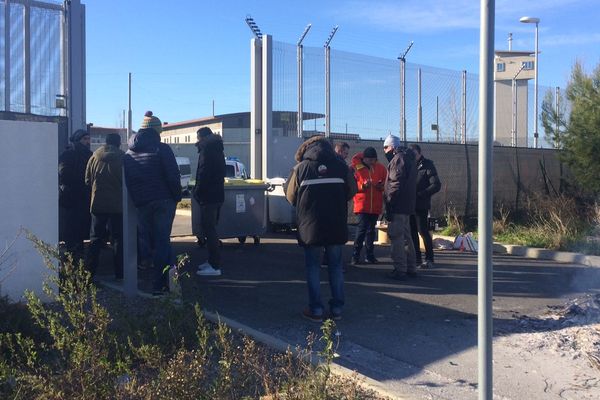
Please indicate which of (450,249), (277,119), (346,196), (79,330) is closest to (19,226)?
(79,330)

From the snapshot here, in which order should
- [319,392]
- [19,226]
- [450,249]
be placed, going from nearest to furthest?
[319,392], [19,226], [450,249]

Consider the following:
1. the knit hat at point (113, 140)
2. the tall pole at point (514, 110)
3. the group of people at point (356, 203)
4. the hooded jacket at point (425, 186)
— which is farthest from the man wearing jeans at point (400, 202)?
the tall pole at point (514, 110)

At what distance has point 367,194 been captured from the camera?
30.5 ft

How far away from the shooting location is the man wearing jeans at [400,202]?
8398mm

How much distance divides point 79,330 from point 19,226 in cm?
264

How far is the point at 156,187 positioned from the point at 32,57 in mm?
3298

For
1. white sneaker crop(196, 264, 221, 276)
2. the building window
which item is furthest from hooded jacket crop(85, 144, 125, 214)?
the building window

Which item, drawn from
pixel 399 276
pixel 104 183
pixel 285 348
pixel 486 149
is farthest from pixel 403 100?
pixel 486 149

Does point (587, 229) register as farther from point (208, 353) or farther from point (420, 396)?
point (208, 353)

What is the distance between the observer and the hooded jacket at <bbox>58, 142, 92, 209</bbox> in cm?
776

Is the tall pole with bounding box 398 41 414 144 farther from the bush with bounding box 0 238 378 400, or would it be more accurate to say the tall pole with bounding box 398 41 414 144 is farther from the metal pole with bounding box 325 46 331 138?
the bush with bounding box 0 238 378 400

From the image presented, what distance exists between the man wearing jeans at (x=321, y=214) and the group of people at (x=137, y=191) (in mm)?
1350

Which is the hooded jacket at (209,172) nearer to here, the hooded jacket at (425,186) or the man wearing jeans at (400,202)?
the man wearing jeans at (400,202)

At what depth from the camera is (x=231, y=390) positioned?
12.8ft
